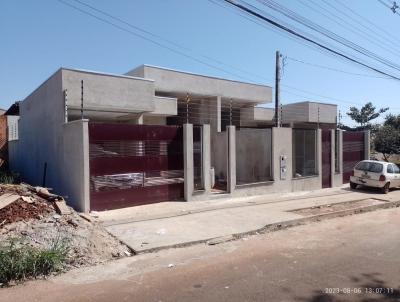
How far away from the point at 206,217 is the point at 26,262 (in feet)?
19.1

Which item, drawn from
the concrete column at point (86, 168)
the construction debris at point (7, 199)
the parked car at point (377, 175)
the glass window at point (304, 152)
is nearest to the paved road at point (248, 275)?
the construction debris at point (7, 199)

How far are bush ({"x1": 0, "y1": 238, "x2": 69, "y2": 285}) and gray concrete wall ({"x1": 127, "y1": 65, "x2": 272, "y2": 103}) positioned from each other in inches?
A: 586

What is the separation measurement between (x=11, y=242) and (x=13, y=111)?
24.1 metres

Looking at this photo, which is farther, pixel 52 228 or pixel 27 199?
pixel 27 199

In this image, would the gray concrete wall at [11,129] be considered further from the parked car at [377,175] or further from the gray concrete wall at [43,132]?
the parked car at [377,175]

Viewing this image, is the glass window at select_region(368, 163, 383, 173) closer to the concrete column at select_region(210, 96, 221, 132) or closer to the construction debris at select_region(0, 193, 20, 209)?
the concrete column at select_region(210, 96, 221, 132)

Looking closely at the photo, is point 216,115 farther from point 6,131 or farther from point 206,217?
point 6,131

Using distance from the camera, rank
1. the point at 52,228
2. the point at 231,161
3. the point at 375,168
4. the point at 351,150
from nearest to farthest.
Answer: the point at 52,228 → the point at 231,161 → the point at 375,168 → the point at 351,150

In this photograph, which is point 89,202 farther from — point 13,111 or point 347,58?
point 13,111

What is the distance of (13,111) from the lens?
2802 centimetres

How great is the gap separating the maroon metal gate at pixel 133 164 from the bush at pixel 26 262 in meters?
5.04

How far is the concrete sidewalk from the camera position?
8.91m

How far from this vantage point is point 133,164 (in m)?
12.7

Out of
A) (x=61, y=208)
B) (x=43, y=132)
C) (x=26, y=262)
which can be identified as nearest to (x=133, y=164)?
(x=61, y=208)
